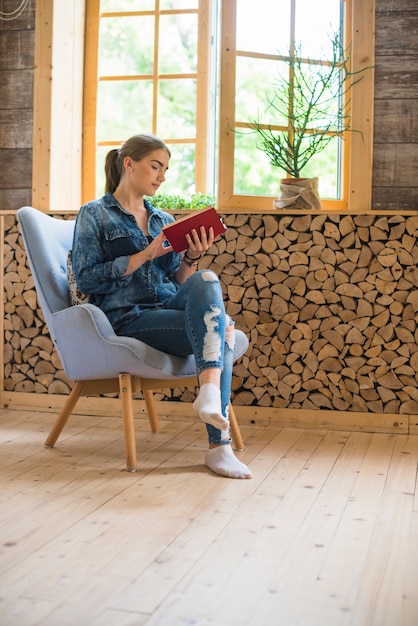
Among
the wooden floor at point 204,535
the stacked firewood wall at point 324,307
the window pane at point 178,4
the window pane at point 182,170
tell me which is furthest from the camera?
the window pane at point 182,170

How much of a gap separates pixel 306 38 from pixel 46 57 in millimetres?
1196

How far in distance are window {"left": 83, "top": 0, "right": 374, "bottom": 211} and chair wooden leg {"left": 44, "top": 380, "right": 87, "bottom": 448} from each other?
1182 mm

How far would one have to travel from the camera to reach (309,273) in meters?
3.40

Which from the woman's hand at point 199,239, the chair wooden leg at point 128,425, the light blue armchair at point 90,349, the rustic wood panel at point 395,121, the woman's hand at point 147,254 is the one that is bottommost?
the chair wooden leg at point 128,425

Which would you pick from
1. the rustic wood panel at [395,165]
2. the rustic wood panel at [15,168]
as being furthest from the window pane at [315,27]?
the rustic wood panel at [15,168]

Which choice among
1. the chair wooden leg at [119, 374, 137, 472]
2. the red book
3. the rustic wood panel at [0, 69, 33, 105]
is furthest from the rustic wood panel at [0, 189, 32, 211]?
the chair wooden leg at [119, 374, 137, 472]

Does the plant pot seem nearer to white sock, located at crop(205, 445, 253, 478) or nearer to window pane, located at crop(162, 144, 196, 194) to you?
window pane, located at crop(162, 144, 196, 194)

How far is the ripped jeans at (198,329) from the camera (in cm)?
254

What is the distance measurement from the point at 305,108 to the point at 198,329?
1.45m

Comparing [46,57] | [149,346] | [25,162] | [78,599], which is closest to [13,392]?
[25,162]

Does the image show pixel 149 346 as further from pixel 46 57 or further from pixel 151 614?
pixel 46 57

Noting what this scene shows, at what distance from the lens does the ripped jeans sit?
2.54m

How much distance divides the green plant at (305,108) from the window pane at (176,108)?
1.68 ft

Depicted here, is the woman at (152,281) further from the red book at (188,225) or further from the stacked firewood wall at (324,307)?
the stacked firewood wall at (324,307)
